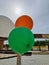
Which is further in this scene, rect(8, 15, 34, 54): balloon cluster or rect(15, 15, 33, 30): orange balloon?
rect(15, 15, 33, 30): orange balloon

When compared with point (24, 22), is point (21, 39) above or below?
below

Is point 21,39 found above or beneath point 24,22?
beneath

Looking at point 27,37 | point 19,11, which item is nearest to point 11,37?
point 27,37

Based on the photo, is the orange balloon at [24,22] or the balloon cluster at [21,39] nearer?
the balloon cluster at [21,39]

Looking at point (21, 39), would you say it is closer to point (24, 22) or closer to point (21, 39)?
point (21, 39)

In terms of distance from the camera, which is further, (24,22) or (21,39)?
(24,22)

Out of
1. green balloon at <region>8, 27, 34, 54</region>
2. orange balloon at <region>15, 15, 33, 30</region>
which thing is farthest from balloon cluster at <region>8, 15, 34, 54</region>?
orange balloon at <region>15, 15, 33, 30</region>

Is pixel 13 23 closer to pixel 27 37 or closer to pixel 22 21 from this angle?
pixel 22 21

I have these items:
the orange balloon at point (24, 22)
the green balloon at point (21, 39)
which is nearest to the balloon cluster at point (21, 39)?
the green balloon at point (21, 39)

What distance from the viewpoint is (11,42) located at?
275 centimetres

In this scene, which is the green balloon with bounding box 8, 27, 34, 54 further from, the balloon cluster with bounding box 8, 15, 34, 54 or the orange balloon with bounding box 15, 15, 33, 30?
the orange balloon with bounding box 15, 15, 33, 30

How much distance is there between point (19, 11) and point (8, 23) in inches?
31.4

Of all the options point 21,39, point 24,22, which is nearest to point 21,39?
point 21,39

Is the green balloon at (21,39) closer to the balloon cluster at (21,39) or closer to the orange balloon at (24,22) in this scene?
the balloon cluster at (21,39)
